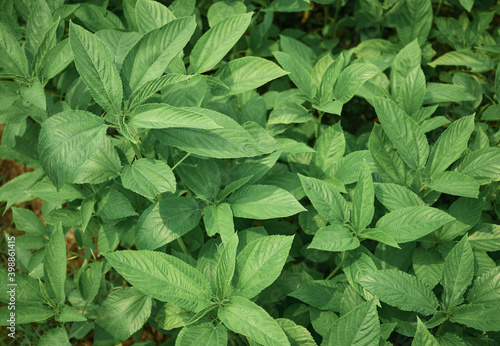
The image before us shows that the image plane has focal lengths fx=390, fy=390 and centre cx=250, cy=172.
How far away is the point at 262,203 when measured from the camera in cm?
144

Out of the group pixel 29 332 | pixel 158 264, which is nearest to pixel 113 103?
pixel 158 264

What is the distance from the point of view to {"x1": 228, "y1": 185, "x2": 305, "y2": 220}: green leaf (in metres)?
1.39

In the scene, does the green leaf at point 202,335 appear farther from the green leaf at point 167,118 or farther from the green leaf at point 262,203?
the green leaf at point 167,118

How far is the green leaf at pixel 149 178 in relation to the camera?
1.22 m

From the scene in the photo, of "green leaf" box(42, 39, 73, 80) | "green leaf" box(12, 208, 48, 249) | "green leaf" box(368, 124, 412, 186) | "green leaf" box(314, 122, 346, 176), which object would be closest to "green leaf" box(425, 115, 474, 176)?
"green leaf" box(368, 124, 412, 186)

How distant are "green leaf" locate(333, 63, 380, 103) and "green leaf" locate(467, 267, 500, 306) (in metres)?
0.84

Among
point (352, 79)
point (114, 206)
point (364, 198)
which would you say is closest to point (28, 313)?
point (114, 206)

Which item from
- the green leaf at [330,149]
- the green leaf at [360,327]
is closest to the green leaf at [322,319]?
the green leaf at [360,327]

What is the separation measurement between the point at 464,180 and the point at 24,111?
1797mm

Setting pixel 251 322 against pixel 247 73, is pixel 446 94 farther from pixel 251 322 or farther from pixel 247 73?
pixel 251 322

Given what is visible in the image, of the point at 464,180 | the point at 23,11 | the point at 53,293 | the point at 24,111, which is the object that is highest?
the point at 23,11

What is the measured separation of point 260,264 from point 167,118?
1.79 feet

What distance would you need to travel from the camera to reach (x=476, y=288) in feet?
4.54

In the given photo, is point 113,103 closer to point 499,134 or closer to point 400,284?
point 400,284
